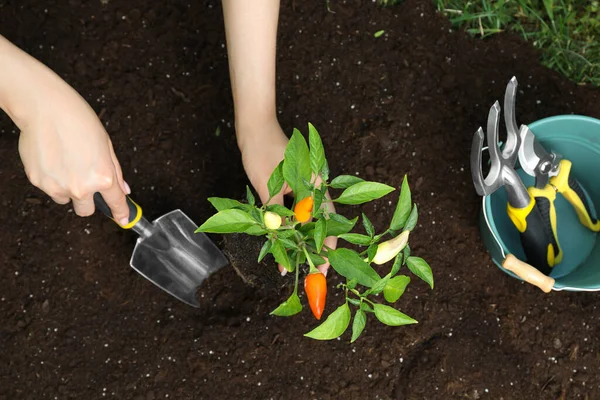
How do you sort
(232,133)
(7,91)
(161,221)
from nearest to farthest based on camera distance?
(7,91) < (161,221) < (232,133)

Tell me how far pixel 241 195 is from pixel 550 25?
84cm

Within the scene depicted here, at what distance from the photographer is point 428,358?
138cm

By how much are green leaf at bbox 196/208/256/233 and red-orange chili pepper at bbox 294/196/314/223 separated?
6 centimetres

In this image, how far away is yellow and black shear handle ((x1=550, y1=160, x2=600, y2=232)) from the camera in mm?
1276

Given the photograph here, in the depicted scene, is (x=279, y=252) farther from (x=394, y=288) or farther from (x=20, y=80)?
(x=20, y=80)

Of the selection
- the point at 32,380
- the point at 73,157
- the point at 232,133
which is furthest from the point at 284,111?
the point at 32,380

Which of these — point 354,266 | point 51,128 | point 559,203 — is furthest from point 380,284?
point 559,203

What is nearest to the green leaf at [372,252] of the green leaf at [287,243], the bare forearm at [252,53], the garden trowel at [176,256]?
the green leaf at [287,243]

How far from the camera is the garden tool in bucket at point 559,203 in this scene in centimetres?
121

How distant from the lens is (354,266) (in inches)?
32.9

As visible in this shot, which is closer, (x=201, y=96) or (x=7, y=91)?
(x=7, y=91)

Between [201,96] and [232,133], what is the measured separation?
115 mm

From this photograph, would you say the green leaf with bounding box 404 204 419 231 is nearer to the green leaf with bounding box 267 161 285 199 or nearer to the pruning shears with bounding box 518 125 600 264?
the green leaf with bounding box 267 161 285 199

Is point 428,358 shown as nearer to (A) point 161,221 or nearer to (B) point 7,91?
(A) point 161,221
